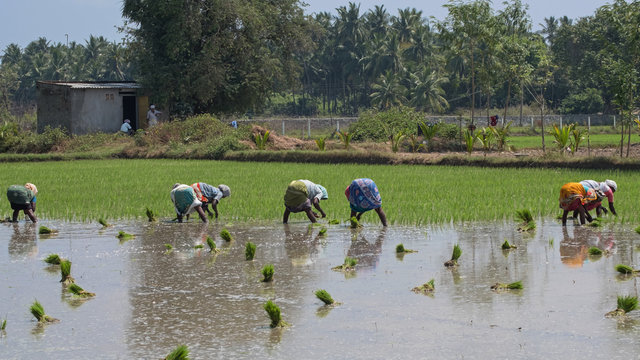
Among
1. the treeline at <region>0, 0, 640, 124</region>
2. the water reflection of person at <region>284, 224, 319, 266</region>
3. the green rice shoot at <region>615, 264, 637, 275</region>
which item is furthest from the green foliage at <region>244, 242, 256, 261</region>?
the treeline at <region>0, 0, 640, 124</region>

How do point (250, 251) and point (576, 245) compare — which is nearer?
point (250, 251)

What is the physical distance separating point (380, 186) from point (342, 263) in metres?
7.93

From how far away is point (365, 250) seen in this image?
371 inches

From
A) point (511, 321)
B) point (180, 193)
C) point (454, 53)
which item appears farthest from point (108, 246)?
point (454, 53)

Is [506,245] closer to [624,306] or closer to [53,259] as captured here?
[624,306]

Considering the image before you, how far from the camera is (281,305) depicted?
6773 mm

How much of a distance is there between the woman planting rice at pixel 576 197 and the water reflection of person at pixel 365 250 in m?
2.25

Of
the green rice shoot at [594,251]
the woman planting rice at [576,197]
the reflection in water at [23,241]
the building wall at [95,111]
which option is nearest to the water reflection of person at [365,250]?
the green rice shoot at [594,251]

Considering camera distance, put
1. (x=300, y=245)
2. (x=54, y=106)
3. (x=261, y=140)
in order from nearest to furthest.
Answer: (x=300, y=245) < (x=261, y=140) < (x=54, y=106)

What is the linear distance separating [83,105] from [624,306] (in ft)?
101

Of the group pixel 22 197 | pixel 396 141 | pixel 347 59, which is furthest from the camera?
pixel 347 59

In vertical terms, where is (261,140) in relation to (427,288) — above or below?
Result: above

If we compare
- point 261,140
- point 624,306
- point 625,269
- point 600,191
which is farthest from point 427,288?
point 261,140

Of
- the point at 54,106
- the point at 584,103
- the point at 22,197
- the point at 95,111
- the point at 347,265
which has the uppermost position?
the point at 584,103
